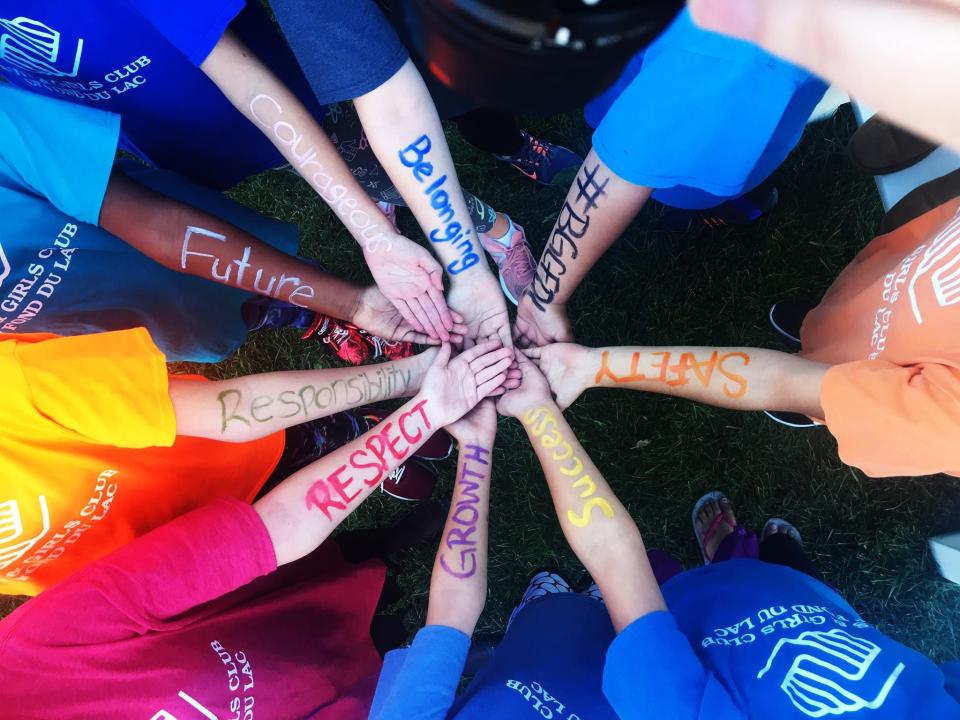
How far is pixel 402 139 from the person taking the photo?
156 cm

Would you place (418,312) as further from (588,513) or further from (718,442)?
(718,442)

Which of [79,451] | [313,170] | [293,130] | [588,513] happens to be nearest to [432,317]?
[313,170]

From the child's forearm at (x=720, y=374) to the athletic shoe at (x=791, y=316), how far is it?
759 mm

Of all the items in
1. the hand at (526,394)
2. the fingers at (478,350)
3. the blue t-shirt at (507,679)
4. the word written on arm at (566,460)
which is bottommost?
the blue t-shirt at (507,679)

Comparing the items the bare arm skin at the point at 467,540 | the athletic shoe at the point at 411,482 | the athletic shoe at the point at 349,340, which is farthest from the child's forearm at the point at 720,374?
the athletic shoe at the point at 349,340

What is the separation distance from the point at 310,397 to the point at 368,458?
0.83 feet

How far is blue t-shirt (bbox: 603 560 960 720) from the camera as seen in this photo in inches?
45.7

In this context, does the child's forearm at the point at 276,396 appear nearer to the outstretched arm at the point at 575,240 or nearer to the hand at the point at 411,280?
the hand at the point at 411,280

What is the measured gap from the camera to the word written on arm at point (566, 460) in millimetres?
1656

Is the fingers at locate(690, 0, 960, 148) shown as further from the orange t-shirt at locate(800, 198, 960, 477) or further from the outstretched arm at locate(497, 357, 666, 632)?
the outstretched arm at locate(497, 357, 666, 632)

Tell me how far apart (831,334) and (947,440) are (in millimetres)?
548

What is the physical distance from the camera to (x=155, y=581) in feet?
4.12

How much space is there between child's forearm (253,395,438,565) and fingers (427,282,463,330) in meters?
0.27

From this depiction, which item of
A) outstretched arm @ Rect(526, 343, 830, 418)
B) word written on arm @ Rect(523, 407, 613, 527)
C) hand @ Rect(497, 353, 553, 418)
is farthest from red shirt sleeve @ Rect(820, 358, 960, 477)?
hand @ Rect(497, 353, 553, 418)
